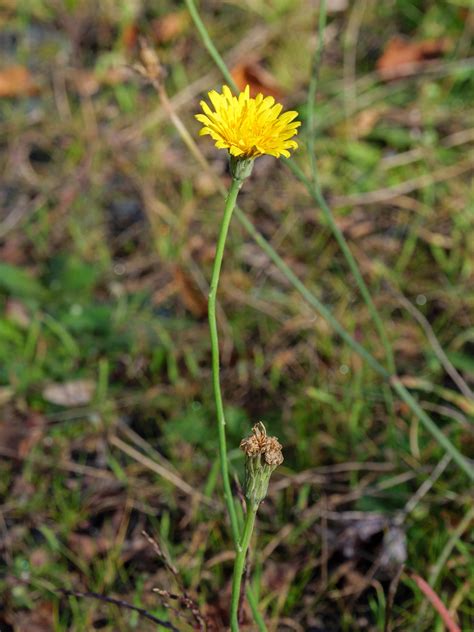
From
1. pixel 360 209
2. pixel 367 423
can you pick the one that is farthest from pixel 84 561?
pixel 360 209

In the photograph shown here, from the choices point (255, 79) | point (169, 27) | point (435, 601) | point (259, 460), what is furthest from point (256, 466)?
point (169, 27)

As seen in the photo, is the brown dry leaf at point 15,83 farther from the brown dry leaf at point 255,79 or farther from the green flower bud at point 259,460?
the green flower bud at point 259,460

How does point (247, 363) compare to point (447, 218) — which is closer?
point (247, 363)

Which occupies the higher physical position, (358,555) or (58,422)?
(58,422)

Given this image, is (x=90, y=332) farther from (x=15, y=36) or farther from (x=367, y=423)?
(x=15, y=36)

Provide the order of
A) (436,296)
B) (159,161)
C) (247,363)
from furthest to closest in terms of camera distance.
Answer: (159,161), (436,296), (247,363)

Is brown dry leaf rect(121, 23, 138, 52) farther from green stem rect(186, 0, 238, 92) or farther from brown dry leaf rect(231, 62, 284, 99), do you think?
green stem rect(186, 0, 238, 92)
